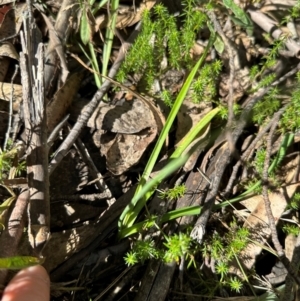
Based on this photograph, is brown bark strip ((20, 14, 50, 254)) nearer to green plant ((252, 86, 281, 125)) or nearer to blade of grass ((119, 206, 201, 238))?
blade of grass ((119, 206, 201, 238))

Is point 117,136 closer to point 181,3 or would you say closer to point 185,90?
point 185,90

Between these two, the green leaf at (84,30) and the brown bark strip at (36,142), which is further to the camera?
the green leaf at (84,30)

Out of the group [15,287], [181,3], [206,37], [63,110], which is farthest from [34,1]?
[15,287]

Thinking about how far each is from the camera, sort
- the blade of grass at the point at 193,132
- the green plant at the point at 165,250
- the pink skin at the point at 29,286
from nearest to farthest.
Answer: the pink skin at the point at 29,286 → the green plant at the point at 165,250 → the blade of grass at the point at 193,132

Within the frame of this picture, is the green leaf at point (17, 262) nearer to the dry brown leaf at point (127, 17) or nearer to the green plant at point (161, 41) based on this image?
the green plant at point (161, 41)

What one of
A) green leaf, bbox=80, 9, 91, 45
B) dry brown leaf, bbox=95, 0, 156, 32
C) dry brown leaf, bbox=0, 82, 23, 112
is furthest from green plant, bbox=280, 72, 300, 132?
dry brown leaf, bbox=0, 82, 23, 112

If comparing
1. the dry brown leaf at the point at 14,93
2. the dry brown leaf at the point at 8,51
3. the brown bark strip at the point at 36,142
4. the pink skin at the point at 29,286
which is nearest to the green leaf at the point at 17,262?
the pink skin at the point at 29,286

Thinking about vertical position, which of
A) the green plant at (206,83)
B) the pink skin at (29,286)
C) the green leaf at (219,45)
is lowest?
the pink skin at (29,286)

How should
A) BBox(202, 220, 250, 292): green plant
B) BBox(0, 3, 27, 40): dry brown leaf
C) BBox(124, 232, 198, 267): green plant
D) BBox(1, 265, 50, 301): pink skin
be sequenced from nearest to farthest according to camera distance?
BBox(1, 265, 50, 301): pink skin → BBox(124, 232, 198, 267): green plant → BBox(202, 220, 250, 292): green plant → BBox(0, 3, 27, 40): dry brown leaf
